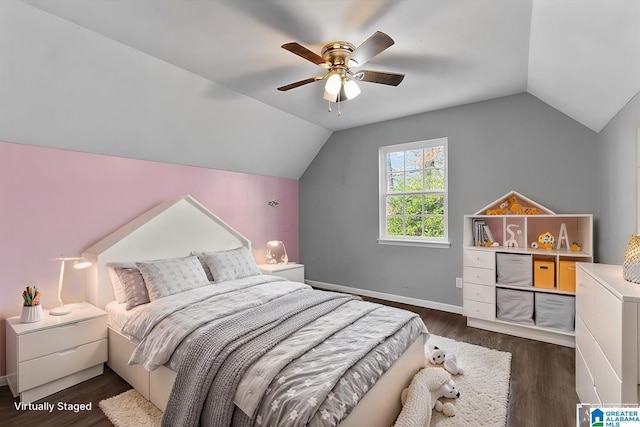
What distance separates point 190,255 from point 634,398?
11.8ft

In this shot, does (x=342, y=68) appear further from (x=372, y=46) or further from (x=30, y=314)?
(x=30, y=314)

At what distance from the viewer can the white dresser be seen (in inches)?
54.9

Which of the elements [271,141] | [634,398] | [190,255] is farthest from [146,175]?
[634,398]

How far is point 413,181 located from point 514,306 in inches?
76.6

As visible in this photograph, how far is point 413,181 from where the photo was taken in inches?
171

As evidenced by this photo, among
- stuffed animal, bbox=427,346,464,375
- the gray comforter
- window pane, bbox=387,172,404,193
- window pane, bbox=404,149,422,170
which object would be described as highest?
window pane, bbox=404,149,422,170

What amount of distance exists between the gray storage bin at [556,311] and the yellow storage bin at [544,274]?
0.10 metres

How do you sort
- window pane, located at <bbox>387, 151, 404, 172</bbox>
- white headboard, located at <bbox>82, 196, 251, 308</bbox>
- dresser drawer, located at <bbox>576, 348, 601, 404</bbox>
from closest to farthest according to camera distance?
dresser drawer, located at <bbox>576, 348, 601, 404</bbox>, white headboard, located at <bbox>82, 196, 251, 308</bbox>, window pane, located at <bbox>387, 151, 404, 172</bbox>

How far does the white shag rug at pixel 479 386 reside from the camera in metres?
1.93

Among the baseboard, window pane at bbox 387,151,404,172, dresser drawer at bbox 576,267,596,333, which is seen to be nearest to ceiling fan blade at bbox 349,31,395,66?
dresser drawer at bbox 576,267,596,333

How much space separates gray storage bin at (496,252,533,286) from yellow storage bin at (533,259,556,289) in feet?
0.14

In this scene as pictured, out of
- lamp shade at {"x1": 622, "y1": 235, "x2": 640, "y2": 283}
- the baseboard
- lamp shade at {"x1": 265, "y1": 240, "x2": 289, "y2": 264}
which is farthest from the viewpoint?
lamp shade at {"x1": 265, "y1": 240, "x2": 289, "y2": 264}

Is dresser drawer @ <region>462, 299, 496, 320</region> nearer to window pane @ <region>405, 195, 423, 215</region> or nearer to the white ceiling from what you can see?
window pane @ <region>405, 195, 423, 215</region>

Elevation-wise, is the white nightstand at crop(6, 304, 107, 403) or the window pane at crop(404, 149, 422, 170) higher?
the window pane at crop(404, 149, 422, 170)
